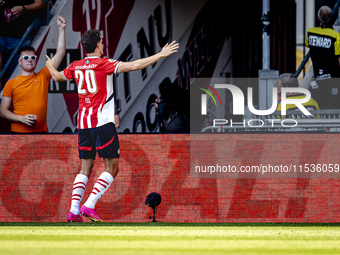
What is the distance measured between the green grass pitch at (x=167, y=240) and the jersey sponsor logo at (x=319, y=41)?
4.96m

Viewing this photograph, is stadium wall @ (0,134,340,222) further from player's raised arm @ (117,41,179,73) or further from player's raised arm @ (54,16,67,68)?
player's raised arm @ (54,16,67,68)

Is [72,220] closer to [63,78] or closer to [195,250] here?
[63,78]

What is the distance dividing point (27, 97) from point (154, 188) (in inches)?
122

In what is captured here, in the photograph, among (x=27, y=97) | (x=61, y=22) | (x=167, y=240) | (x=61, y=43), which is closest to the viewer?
(x=167, y=240)

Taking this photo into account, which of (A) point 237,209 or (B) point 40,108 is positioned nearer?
(A) point 237,209

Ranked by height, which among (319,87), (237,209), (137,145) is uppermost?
(319,87)

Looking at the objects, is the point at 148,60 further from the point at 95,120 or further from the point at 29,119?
the point at 29,119

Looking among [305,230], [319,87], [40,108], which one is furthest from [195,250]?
[319,87]

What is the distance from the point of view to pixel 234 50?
40.3 feet

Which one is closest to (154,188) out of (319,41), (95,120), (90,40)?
Answer: (95,120)

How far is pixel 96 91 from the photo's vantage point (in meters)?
7.29

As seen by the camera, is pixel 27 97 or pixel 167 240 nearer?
pixel 167 240

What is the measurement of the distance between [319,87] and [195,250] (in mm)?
6947

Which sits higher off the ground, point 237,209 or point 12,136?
point 12,136
